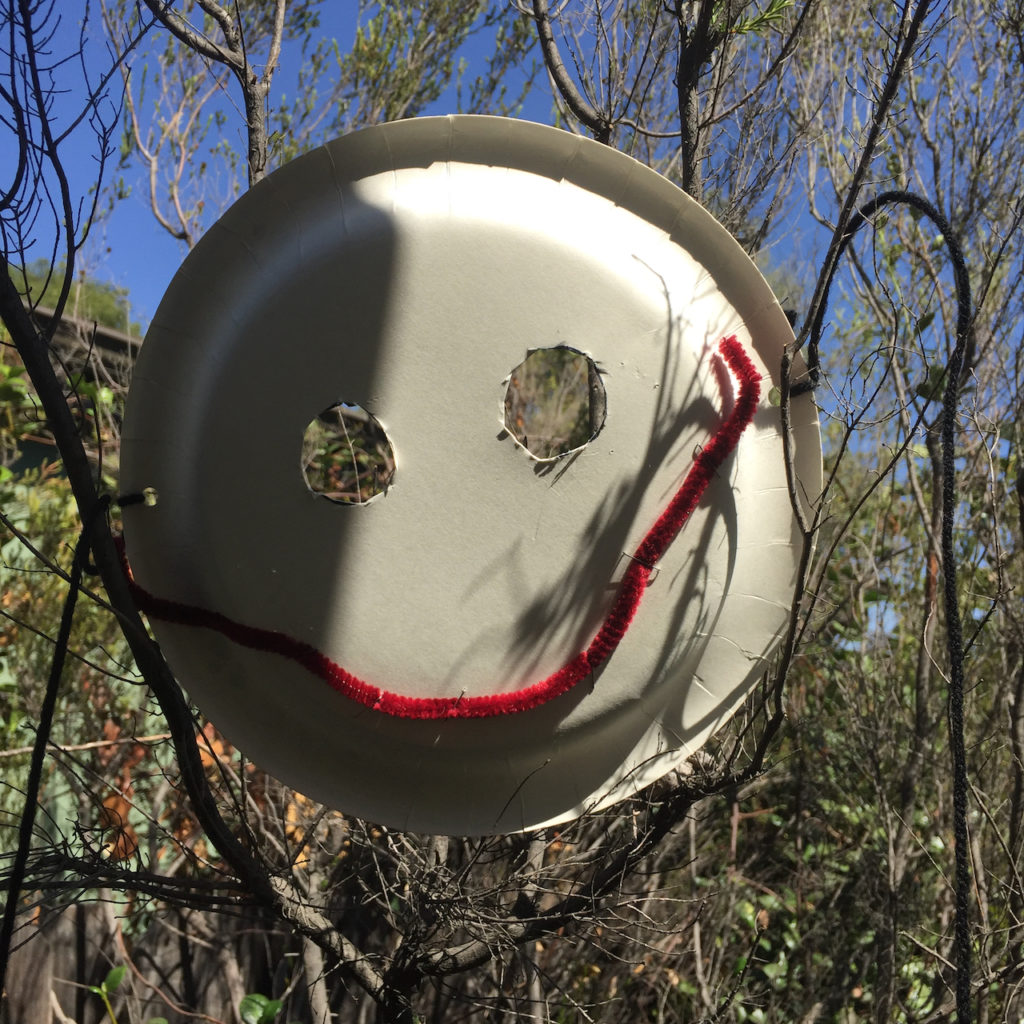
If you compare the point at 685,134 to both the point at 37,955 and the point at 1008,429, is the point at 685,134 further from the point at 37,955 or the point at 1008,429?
the point at 37,955

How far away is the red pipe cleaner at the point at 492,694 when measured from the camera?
4.17 feet

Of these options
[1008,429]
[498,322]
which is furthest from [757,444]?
[1008,429]

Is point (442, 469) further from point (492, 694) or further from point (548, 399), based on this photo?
point (548, 399)

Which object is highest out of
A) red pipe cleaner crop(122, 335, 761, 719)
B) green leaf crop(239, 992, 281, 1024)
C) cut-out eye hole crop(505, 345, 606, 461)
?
cut-out eye hole crop(505, 345, 606, 461)

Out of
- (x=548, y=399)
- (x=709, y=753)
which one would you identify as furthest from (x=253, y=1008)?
(x=548, y=399)

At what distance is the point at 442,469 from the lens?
4.23ft

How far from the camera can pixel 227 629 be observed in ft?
4.20

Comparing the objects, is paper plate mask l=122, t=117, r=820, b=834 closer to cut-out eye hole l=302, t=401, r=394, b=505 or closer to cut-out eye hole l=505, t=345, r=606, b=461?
cut-out eye hole l=302, t=401, r=394, b=505

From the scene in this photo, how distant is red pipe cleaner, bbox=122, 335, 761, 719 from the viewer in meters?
1.27

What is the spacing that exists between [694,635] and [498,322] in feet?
1.74

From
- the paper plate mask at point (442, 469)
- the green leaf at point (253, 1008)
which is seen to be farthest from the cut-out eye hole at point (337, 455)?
the paper plate mask at point (442, 469)

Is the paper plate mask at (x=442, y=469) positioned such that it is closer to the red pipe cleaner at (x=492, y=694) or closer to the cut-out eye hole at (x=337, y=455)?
the red pipe cleaner at (x=492, y=694)

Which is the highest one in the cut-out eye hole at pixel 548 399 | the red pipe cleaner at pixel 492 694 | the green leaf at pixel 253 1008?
the cut-out eye hole at pixel 548 399

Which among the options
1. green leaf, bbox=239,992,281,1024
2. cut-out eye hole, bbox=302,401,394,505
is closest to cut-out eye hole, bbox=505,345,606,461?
cut-out eye hole, bbox=302,401,394,505
